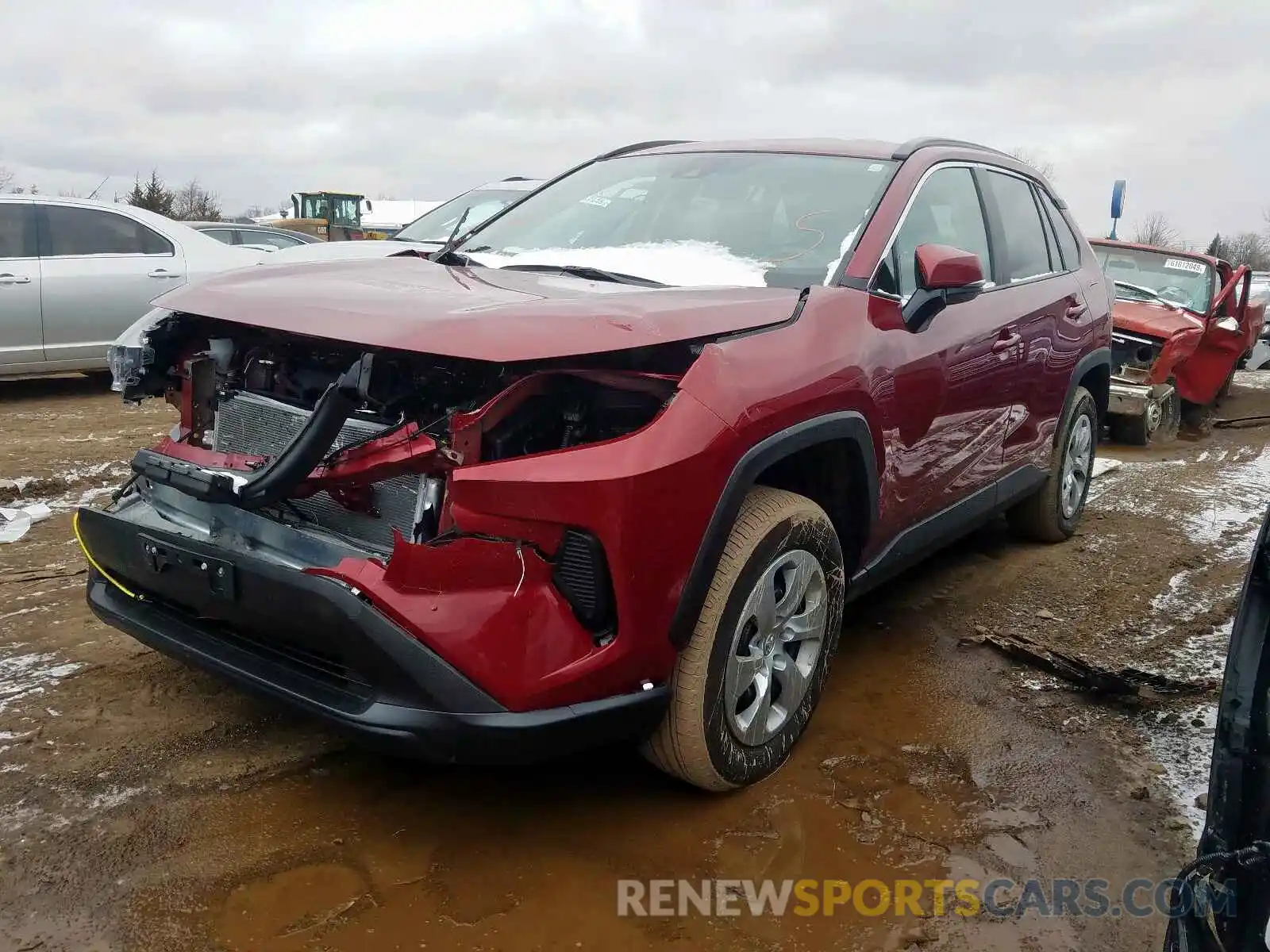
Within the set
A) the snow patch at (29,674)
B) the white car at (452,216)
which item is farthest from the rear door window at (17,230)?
the snow patch at (29,674)

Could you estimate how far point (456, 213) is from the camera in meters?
8.80

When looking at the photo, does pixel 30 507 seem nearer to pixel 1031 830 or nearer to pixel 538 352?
pixel 538 352

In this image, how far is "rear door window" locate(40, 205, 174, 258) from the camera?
25.8 ft

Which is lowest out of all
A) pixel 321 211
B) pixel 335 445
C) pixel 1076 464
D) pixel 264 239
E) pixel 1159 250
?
pixel 1076 464

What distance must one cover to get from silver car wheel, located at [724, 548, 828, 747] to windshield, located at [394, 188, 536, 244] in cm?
596

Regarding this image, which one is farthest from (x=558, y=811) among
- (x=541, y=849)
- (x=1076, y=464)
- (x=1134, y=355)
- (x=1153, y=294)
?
(x=1153, y=294)

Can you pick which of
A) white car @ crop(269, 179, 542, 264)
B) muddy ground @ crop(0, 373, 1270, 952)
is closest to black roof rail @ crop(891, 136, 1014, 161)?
muddy ground @ crop(0, 373, 1270, 952)

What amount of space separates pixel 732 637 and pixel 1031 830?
98cm

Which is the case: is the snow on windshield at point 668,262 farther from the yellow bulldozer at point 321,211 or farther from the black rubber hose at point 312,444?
the yellow bulldozer at point 321,211

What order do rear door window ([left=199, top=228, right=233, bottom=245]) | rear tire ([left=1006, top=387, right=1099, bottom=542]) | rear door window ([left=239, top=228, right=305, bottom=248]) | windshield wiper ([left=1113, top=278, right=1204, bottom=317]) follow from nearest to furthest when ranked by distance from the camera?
rear tire ([left=1006, top=387, right=1099, bottom=542])
windshield wiper ([left=1113, top=278, right=1204, bottom=317])
rear door window ([left=199, top=228, right=233, bottom=245])
rear door window ([left=239, top=228, right=305, bottom=248])

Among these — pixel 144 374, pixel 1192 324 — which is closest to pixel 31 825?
pixel 144 374

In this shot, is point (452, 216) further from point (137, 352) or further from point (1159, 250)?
point (1159, 250)

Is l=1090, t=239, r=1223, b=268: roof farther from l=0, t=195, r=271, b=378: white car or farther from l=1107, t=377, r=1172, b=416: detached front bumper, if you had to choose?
l=0, t=195, r=271, b=378: white car

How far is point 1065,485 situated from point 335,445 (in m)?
3.79
